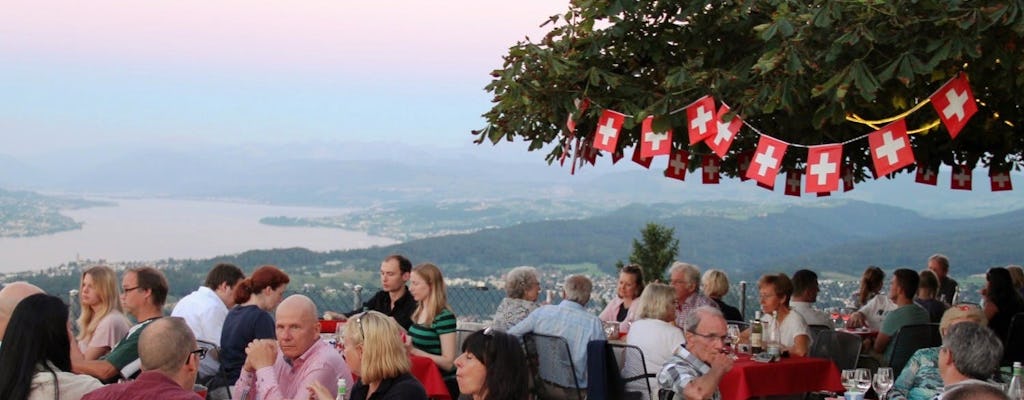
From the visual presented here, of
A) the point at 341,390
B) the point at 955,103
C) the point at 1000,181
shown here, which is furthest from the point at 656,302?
the point at 1000,181

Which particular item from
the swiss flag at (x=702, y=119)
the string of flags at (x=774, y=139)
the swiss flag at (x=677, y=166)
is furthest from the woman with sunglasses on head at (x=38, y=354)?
the swiss flag at (x=677, y=166)

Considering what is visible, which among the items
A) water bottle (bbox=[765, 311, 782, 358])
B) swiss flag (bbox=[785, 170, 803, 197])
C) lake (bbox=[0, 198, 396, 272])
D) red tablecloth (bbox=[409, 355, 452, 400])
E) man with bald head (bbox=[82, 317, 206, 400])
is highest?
swiss flag (bbox=[785, 170, 803, 197])

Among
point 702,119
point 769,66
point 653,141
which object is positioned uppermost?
point 769,66

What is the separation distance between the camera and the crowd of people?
4352 mm

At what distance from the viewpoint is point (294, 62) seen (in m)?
35.8

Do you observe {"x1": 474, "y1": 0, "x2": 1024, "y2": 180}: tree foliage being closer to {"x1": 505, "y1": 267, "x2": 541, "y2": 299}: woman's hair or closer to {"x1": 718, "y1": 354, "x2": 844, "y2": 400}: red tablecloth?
{"x1": 505, "y1": 267, "x2": 541, "y2": 299}: woman's hair

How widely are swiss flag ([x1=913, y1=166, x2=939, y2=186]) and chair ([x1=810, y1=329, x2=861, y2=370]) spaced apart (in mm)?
3990

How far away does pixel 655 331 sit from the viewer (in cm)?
775

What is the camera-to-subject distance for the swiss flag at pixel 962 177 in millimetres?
12209

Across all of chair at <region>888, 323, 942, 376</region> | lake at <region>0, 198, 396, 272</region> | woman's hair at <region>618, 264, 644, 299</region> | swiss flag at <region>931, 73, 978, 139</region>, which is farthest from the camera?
lake at <region>0, 198, 396, 272</region>

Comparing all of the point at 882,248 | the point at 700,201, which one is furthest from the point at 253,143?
the point at 882,248

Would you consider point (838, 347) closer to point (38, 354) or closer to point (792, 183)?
point (792, 183)

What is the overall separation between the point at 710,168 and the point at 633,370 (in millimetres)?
4709

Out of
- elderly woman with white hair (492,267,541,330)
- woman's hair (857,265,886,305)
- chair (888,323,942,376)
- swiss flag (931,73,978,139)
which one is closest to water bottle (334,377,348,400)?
elderly woman with white hair (492,267,541,330)
